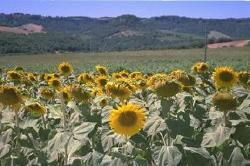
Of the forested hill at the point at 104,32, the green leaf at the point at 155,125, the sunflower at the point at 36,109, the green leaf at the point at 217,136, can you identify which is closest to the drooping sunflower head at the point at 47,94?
the sunflower at the point at 36,109

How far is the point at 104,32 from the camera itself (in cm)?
9712

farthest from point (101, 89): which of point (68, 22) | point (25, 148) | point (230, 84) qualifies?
point (68, 22)

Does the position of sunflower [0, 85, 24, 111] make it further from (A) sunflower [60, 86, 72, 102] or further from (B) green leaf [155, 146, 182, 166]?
(B) green leaf [155, 146, 182, 166]

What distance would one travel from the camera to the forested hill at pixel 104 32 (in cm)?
6519

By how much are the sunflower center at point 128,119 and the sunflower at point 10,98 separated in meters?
0.79

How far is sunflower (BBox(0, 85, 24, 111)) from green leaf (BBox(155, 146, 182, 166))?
1017mm

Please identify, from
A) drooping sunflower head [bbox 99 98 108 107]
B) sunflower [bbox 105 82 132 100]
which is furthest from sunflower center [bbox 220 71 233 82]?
drooping sunflower head [bbox 99 98 108 107]

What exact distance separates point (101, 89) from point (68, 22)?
10836cm

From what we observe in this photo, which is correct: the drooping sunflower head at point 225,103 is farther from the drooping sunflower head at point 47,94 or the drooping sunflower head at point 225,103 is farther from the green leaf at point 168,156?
the drooping sunflower head at point 47,94

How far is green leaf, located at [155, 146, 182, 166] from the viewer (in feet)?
8.90

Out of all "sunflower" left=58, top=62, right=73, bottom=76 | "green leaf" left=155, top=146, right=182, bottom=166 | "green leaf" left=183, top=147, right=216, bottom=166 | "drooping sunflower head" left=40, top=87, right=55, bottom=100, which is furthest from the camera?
"sunflower" left=58, top=62, right=73, bottom=76

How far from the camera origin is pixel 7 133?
10.6 feet

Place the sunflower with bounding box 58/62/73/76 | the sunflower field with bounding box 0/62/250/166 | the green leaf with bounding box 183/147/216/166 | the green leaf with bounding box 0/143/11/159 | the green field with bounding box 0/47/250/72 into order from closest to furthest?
the sunflower field with bounding box 0/62/250/166
the green leaf with bounding box 183/147/216/166
the green leaf with bounding box 0/143/11/159
the sunflower with bounding box 58/62/73/76
the green field with bounding box 0/47/250/72

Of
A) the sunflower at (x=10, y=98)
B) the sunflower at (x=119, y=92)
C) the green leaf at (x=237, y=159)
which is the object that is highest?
the sunflower at (x=10, y=98)
